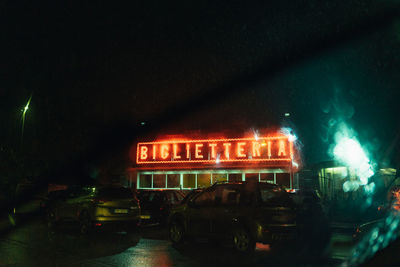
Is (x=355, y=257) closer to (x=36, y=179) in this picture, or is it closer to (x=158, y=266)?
(x=158, y=266)

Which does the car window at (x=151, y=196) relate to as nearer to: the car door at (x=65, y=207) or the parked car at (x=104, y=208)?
the parked car at (x=104, y=208)

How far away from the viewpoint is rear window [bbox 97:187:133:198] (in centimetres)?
1395

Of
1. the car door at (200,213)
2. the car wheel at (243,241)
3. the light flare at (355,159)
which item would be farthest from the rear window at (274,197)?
the light flare at (355,159)

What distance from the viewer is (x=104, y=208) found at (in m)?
13.6

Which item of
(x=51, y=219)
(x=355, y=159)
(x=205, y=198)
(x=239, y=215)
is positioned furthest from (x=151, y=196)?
(x=355, y=159)

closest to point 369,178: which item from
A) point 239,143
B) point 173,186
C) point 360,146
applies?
point 360,146

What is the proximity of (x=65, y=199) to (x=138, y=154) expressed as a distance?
16503 millimetres

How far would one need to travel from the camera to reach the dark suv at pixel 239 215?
373 inches

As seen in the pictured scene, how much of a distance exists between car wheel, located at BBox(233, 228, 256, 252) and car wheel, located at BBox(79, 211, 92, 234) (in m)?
6.02

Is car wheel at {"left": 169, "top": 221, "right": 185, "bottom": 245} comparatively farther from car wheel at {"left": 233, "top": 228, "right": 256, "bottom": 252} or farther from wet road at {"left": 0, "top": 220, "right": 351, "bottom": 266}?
car wheel at {"left": 233, "top": 228, "right": 256, "bottom": 252}

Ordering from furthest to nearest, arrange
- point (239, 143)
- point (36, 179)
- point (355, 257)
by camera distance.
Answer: point (36, 179)
point (239, 143)
point (355, 257)

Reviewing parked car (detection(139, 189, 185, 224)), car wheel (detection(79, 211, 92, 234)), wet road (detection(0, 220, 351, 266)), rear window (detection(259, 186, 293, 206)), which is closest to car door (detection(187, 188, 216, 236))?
wet road (detection(0, 220, 351, 266))

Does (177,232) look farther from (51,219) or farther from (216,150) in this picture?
(216,150)

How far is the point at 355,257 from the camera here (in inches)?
92.4
